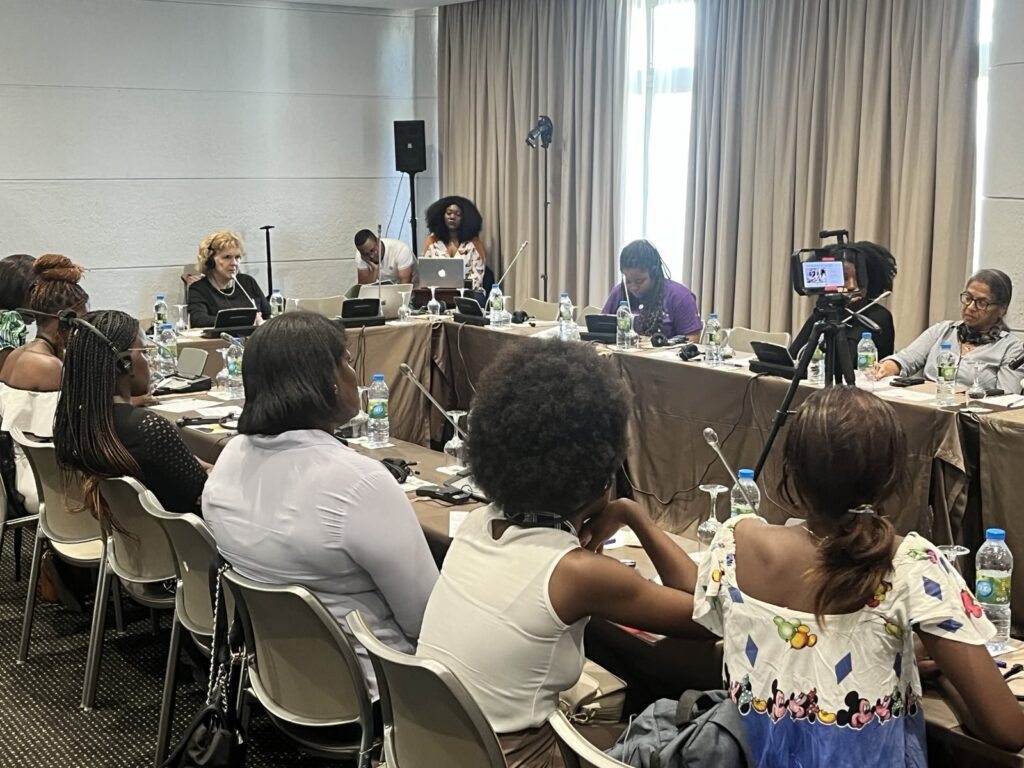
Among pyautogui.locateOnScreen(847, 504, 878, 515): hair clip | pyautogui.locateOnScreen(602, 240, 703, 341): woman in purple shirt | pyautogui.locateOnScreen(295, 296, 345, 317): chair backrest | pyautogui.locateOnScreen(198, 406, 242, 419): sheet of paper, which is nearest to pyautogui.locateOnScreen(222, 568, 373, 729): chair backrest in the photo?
pyautogui.locateOnScreen(847, 504, 878, 515): hair clip

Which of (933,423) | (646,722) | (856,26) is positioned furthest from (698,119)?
(646,722)

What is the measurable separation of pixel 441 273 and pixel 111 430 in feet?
11.9

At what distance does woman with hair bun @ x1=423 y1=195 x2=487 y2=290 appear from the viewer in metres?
8.11

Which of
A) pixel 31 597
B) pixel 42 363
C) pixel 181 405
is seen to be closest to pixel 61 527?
pixel 31 597

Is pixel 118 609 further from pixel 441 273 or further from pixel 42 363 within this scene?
pixel 441 273

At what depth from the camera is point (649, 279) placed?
5.15 meters

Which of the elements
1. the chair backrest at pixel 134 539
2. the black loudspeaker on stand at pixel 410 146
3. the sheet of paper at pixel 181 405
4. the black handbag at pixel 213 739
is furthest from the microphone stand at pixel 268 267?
the black handbag at pixel 213 739

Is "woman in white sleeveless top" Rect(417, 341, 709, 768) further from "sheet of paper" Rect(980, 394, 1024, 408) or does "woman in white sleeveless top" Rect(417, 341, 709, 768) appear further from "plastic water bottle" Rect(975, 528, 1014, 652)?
"sheet of paper" Rect(980, 394, 1024, 408)

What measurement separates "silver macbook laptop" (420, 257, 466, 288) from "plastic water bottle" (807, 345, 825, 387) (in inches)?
106

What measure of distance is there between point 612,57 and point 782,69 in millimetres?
1402

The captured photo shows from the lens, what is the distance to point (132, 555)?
2.92 metres

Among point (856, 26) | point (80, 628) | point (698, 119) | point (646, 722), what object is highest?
point (856, 26)

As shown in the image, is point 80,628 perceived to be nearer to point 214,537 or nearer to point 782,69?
point 214,537

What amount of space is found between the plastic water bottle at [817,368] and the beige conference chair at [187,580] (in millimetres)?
2292
